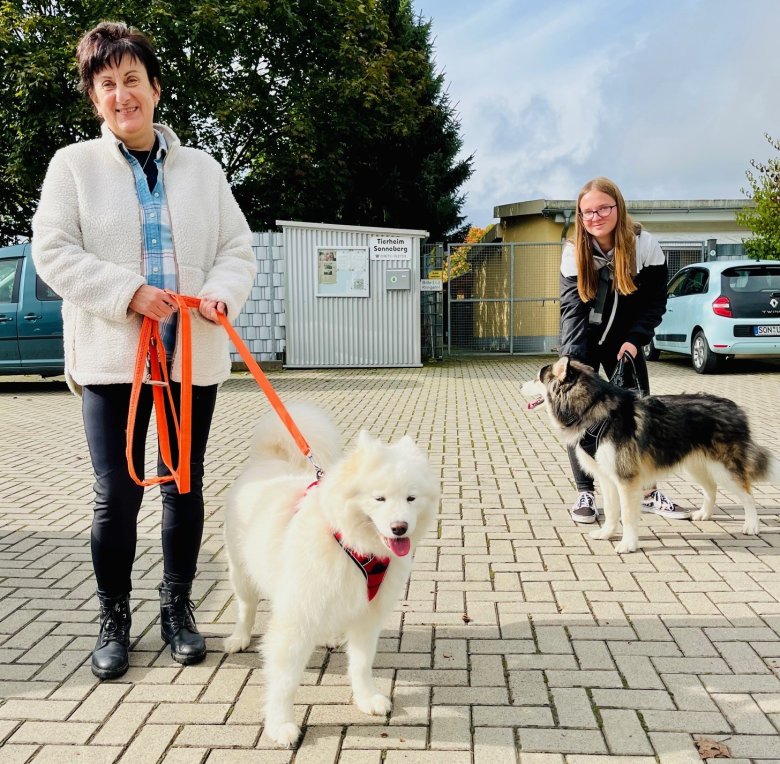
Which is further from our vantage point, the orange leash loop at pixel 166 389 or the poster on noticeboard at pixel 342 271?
the poster on noticeboard at pixel 342 271

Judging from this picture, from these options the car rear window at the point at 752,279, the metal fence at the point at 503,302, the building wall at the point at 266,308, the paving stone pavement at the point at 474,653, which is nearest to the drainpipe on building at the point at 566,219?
the metal fence at the point at 503,302

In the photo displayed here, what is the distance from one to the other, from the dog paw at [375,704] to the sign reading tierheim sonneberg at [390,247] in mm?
12861

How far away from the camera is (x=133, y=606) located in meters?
3.78

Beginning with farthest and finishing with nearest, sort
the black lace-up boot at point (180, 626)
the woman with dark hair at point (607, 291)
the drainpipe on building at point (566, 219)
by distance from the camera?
the drainpipe on building at point (566, 219), the woman with dark hair at point (607, 291), the black lace-up boot at point (180, 626)

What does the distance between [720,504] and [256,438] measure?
388 cm

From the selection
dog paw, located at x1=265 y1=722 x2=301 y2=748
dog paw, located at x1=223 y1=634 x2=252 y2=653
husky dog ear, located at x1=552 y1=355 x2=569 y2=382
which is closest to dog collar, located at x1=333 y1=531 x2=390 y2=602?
dog paw, located at x1=265 y1=722 x2=301 y2=748

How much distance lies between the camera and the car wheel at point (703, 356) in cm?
1359

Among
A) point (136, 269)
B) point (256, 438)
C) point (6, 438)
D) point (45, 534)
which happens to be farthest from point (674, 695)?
point (6, 438)

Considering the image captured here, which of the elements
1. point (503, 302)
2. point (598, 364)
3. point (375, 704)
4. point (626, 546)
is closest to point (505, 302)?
point (503, 302)

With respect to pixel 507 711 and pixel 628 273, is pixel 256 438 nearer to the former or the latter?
pixel 507 711

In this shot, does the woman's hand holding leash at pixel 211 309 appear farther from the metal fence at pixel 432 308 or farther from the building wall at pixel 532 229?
the building wall at pixel 532 229

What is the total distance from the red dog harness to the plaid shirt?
1118 millimetres

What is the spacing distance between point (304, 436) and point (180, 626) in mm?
1009

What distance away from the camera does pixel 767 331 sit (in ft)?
42.1
